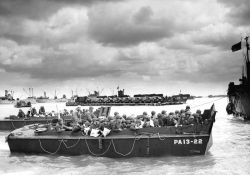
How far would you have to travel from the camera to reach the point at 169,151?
1363cm

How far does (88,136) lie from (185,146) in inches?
160

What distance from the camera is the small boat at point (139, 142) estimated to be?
13.5 meters

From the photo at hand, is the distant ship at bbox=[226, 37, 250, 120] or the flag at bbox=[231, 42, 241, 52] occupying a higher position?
the flag at bbox=[231, 42, 241, 52]

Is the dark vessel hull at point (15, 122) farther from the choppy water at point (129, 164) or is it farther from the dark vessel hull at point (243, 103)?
the dark vessel hull at point (243, 103)

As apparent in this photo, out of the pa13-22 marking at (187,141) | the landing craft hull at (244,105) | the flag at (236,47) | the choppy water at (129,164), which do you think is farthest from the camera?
the flag at (236,47)

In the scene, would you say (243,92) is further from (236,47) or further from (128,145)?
(128,145)

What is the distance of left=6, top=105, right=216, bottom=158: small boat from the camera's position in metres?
13.5

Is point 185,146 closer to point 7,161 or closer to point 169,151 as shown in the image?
point 169,151

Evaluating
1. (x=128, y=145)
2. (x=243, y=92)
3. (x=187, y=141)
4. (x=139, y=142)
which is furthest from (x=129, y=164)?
(x=243, y=92)

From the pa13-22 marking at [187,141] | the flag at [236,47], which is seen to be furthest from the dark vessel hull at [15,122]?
the flag at [236,47]

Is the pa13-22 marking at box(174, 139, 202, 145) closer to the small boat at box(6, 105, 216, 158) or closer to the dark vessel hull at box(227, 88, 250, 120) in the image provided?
the small boat at box(6, 105, 216, 158)

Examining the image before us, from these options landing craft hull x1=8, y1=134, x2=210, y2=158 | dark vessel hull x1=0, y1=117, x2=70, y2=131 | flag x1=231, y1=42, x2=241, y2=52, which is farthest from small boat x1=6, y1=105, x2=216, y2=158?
flag x1=231, y1=42, x2=241, y2=52

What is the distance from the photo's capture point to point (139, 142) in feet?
45.0

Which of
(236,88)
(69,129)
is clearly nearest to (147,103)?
(236,88)
